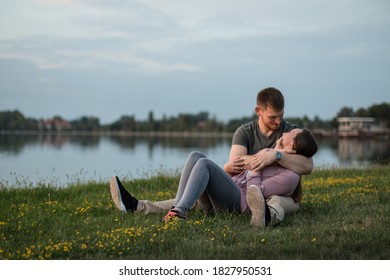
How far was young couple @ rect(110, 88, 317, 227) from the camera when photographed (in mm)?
5840

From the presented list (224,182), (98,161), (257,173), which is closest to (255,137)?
(257,173)

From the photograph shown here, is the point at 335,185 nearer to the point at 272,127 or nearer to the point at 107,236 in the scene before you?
the point at 272,127

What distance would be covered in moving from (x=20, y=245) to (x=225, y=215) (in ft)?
8.33

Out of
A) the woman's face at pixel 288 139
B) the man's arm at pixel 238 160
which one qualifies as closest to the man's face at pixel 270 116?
the woman's face at pixel 288 139

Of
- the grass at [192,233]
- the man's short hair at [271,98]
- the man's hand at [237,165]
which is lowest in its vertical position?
the grass at [192,233]

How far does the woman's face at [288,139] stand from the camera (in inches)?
243

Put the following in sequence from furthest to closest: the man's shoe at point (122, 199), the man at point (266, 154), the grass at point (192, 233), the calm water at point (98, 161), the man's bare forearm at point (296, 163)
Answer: the calm water at point (98, 161), the man's shoe at point (122, 199), the man's bare forearm at point (296, 163), the man at point (266, 154), the grass at point (192, 233)

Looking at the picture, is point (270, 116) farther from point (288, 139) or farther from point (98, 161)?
point (98, 161)

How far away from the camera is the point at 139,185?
1085cm

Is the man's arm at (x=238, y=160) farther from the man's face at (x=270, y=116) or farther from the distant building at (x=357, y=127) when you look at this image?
Answer: the distant building at (x=357, y=127)

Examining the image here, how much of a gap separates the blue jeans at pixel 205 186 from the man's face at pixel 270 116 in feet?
2.96

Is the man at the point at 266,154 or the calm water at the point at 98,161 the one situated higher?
the man at the point at 266,154

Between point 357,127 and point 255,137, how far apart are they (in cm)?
7723

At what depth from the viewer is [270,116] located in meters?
6.11
